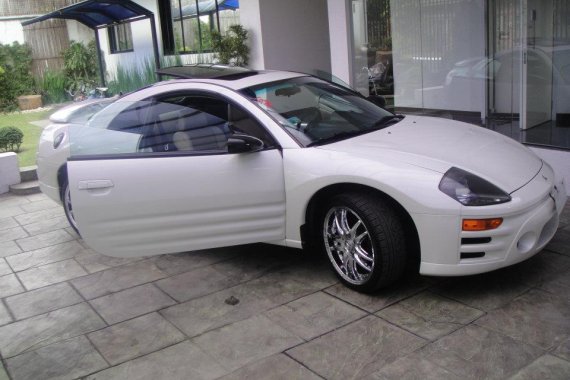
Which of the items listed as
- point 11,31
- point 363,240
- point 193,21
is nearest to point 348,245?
point 363,240

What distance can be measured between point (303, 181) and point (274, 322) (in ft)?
3.36

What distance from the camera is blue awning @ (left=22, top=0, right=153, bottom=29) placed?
13828 millimetres

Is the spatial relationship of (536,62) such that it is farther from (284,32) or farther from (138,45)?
(138,45)

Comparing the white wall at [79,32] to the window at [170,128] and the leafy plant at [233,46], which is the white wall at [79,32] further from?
the window at [170,128]

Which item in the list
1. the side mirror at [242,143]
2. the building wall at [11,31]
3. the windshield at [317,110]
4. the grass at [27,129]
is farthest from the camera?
the building wall at [11,31]

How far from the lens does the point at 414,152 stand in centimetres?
422

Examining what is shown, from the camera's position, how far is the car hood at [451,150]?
406 cm

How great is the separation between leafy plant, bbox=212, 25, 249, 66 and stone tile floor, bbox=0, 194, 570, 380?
620 centimetres

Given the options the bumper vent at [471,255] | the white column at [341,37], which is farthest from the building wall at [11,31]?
the bumper vent at [471,255]

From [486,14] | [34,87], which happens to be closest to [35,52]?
[34,87]

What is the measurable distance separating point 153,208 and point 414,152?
1.97m

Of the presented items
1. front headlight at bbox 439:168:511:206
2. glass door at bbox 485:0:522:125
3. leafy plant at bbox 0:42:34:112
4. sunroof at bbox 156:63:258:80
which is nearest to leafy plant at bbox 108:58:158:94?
leafy plant at bbox 0:42:34:112

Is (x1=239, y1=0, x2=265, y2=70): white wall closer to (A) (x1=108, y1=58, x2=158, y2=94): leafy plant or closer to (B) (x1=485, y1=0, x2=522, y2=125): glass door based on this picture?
(B) (x1=485, y1=0, x2=522, y2=125): glass door

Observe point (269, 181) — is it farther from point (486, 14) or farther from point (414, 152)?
point (486, 14)
